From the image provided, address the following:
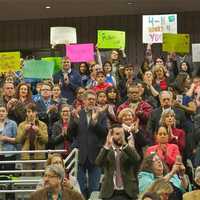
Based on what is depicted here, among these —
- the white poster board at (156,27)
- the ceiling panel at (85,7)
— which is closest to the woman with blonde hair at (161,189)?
the white poster board at (156,27)

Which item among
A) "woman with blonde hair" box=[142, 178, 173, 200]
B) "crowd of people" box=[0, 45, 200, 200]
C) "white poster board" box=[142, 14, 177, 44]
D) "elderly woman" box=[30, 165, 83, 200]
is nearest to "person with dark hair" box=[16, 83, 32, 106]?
"crowd of people" box=[0, 45, 200, 200]

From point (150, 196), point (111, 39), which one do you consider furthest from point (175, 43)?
point (150, 196)

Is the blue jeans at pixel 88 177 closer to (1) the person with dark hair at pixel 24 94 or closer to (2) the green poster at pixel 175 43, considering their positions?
(1) the person with dark hair at pixel 24 94

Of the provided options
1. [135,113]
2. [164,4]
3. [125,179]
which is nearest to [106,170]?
[125,179]

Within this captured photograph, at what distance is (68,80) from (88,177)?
8.91ft

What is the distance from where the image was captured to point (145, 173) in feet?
24.9

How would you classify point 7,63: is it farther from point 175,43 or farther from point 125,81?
point 175,43

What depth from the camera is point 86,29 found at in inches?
790

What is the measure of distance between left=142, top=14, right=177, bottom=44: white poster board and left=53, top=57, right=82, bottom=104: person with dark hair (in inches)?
118

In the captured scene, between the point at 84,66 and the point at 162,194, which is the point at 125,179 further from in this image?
the point at 84,66

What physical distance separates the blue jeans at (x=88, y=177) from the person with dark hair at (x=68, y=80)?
229 centimetres

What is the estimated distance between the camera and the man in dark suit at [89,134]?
910 cm

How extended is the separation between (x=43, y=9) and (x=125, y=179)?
10892 mm

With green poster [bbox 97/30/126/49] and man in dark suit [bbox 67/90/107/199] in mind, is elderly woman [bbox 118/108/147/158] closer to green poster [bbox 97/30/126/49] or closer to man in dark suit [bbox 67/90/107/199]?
man in dark suit [bbox 67/90/107/199]
